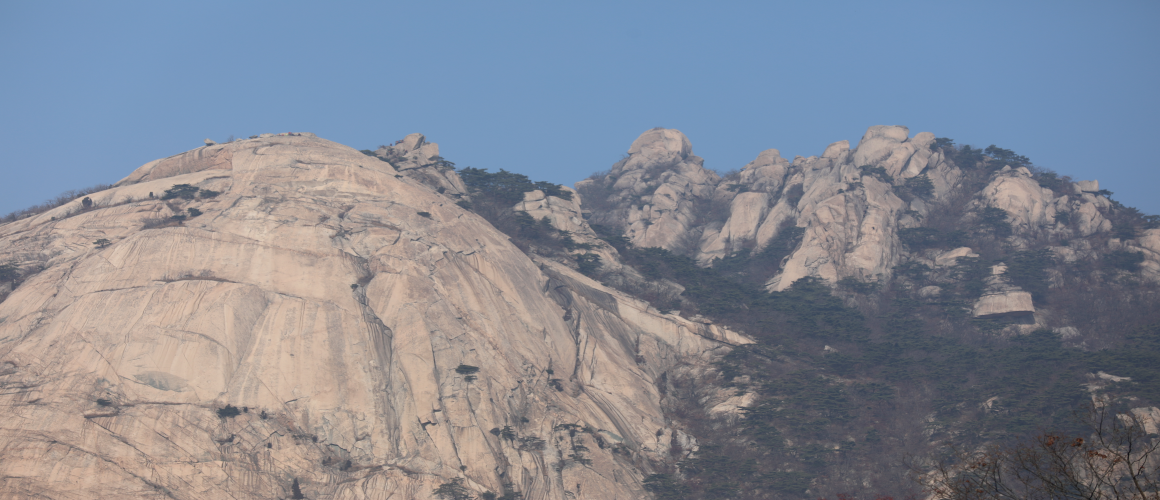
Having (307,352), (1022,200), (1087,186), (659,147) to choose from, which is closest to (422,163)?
(307,352)

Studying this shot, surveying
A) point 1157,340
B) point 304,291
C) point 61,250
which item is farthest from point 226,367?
point 1157,340

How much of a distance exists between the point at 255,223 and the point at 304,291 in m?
7.31

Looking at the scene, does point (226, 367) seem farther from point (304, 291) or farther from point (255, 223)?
point (255, 223)

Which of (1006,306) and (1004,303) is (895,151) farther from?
(1006,306)

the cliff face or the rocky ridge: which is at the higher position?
the rocky ridge

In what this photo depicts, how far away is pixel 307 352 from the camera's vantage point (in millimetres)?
46219

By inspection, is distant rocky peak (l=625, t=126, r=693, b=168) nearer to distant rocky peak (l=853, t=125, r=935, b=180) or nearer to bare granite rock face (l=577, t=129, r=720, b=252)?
bare granite rock face (l=577, t=129, r=720, b=252)

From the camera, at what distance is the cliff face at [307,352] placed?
134 ft

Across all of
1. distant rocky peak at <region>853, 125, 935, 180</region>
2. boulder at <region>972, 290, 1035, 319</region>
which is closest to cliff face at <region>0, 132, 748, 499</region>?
boulder at <region>972, 290, 1035, 319</region>

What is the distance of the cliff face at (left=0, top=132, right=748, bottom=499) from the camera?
134ft

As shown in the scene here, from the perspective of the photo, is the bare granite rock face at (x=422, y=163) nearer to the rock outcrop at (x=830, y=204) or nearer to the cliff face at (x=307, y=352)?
the cliff face at (x=307, y=352)

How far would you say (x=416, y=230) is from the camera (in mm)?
56719

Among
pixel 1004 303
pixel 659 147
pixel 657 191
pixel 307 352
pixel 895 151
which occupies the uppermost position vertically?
pixel 659 147

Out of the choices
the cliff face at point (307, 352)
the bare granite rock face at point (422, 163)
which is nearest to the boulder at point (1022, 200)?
the cliff face at point (307, 352)
